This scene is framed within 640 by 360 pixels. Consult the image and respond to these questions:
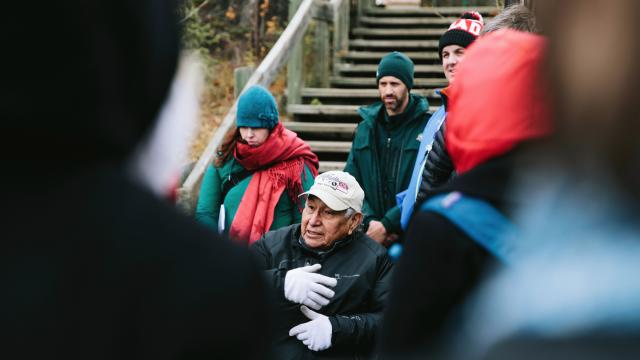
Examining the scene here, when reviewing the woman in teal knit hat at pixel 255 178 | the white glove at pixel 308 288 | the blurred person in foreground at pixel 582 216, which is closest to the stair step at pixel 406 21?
the woman in teal knit hat at pixel 255 178

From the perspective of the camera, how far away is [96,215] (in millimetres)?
1245

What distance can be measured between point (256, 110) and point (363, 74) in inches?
226

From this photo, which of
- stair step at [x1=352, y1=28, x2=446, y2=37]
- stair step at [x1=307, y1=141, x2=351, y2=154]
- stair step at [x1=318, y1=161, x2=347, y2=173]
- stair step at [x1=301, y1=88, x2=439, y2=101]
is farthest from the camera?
stair step at [x1=352, y1=28, x2=446, y2=37]

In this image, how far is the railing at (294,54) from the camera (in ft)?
22.7

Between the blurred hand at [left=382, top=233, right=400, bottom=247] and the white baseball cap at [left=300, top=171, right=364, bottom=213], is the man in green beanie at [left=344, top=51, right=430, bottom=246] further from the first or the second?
the white baseball cap at [left=300, top=171, right=364, bottom=213]

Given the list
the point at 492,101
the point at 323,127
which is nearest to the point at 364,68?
the point at 323,127

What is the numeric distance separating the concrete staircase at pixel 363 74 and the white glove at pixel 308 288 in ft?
14.2

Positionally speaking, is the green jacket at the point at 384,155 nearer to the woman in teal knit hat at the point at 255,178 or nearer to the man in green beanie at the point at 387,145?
the man in green beanie at the point at 387,145

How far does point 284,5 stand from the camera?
1562 centimetres

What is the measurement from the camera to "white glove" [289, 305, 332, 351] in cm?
384

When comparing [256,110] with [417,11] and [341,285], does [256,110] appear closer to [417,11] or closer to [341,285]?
[341,285]

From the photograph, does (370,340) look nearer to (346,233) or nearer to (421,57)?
(346,233)

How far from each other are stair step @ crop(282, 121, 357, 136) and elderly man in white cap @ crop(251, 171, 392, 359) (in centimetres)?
452

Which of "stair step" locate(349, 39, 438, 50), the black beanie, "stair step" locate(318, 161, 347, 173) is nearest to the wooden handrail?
"stair step" locate(318, 161, 347, 173)
